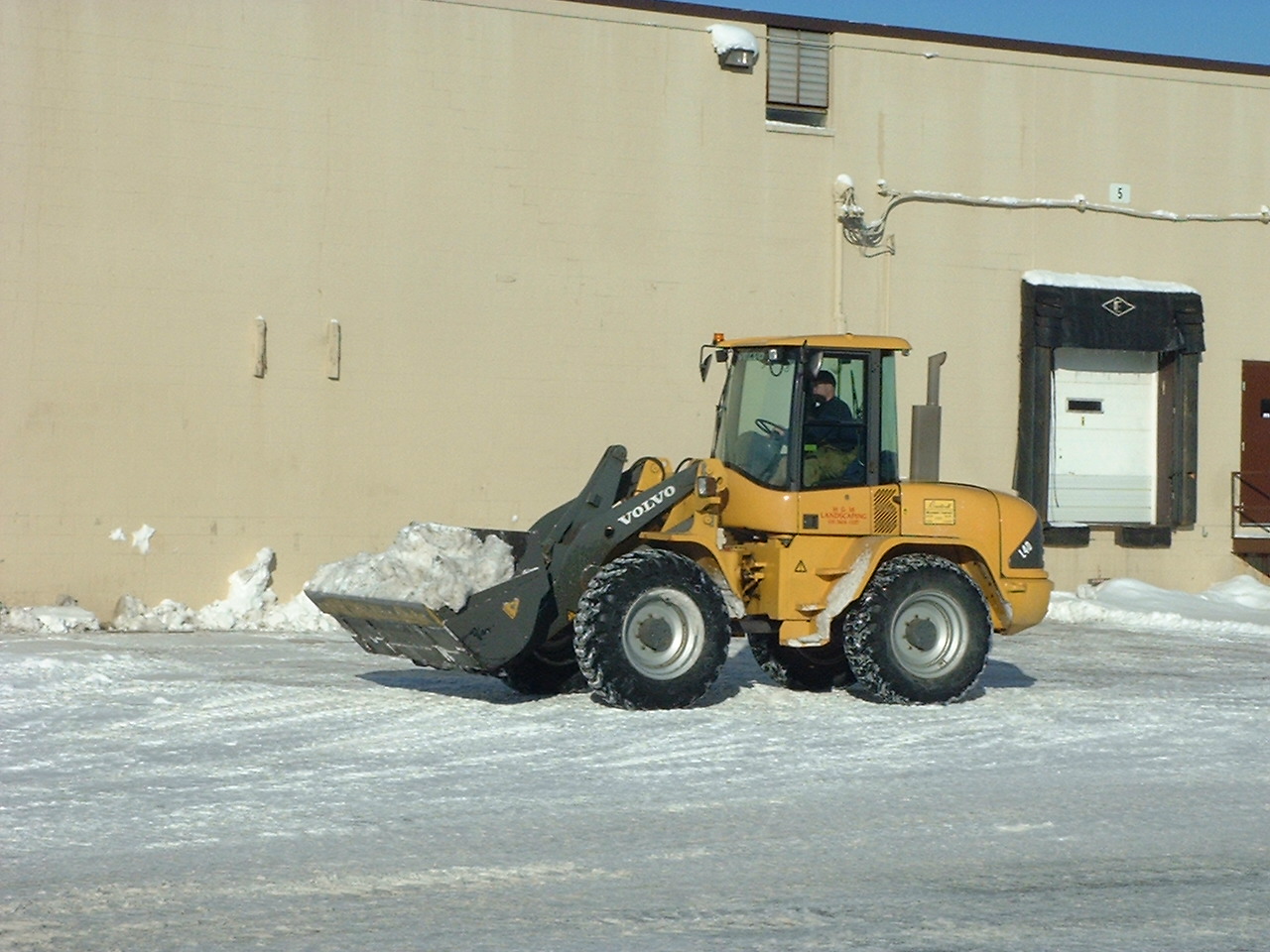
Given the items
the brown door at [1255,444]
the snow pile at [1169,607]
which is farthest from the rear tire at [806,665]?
the brown door at [1255,444]

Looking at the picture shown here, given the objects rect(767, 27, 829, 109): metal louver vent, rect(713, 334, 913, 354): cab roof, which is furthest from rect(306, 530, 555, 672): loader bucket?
rect(767, 27, 829, 109): metal louver vent

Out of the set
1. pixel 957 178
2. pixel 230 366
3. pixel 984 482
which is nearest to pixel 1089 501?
pixel 984 482

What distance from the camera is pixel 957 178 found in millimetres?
20547

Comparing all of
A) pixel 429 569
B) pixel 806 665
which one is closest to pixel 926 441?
pixel 806 665

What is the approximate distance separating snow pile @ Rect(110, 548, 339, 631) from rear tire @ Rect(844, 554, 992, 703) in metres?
7.86

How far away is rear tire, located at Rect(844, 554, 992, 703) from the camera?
1126cm

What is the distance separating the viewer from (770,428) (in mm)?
11492

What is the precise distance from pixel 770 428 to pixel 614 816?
13.6 feet

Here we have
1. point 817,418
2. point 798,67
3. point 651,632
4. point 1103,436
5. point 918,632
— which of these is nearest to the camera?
point 651,632

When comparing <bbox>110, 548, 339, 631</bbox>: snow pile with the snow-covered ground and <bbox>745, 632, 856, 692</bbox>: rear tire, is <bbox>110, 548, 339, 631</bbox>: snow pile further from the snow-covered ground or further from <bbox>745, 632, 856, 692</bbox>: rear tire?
<bbox>745, 632, 856, 692</bbox>: rear tire

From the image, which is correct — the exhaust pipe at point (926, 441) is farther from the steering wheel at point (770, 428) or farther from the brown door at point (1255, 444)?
the brown door at point (1255, 444)

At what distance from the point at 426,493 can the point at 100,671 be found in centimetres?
625

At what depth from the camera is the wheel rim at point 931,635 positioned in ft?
37.7

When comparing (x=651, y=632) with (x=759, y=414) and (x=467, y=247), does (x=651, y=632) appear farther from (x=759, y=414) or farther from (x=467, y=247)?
(x=467, y=247)
